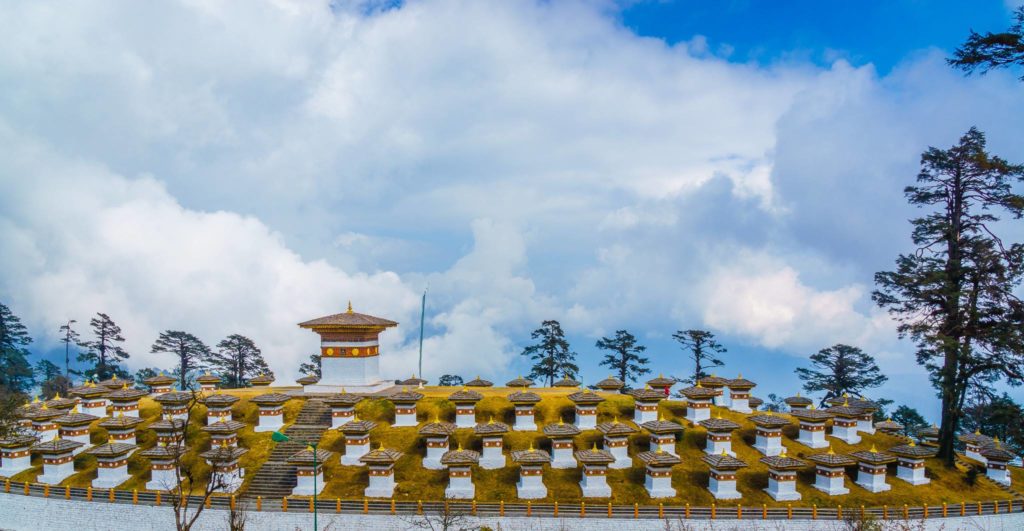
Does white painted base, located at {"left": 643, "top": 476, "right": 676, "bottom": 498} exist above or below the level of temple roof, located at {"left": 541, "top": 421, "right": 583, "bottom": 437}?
below

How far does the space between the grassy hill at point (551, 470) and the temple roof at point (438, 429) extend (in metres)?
1.64

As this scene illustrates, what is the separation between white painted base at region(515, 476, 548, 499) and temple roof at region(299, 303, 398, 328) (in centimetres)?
1706

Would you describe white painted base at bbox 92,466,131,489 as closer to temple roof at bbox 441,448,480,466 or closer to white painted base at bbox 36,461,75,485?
white painted base at bbox 36,461,75,485

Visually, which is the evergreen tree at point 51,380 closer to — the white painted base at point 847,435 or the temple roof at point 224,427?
the temple roof at point 224,427

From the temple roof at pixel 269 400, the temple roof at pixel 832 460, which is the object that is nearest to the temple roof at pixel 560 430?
the temple roof at pixel 832 460

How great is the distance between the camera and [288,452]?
1287 inches

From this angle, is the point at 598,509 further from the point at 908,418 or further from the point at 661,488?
the point at 908,418

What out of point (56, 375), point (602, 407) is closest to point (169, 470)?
point (602, 407)

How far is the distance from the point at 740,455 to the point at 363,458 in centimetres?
2042

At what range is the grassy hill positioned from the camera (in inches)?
1156

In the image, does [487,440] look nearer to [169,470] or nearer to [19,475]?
[169,470]

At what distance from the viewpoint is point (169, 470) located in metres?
30.3

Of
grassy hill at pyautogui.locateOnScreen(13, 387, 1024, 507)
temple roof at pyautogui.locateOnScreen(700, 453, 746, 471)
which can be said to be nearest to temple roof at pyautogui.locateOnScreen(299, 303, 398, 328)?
grassy hill at pyautogui.locateOnScreen(13, 387, 1024, 507)

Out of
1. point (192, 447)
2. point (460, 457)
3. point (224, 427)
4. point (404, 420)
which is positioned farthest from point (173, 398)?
point (460, 457)
